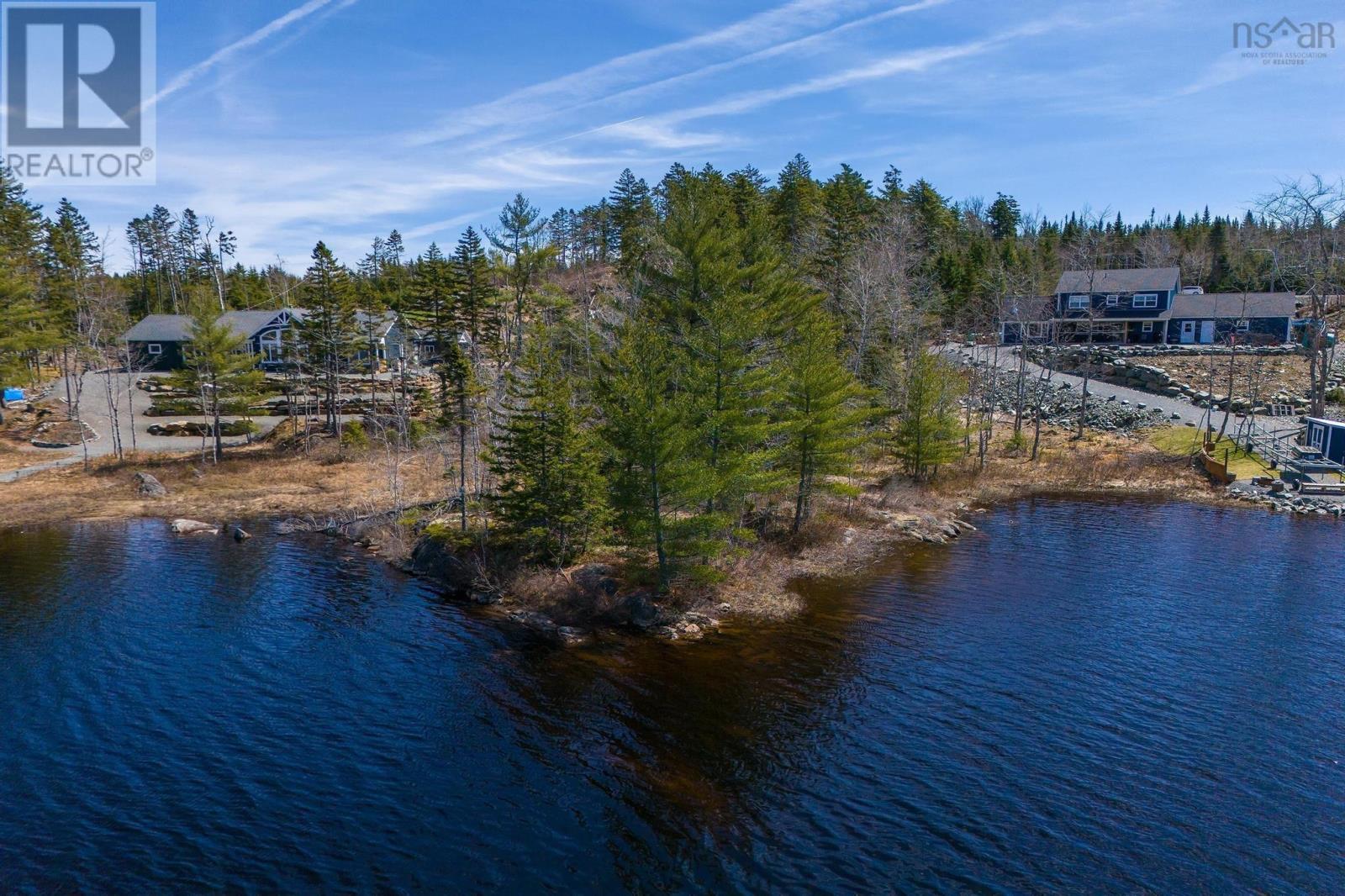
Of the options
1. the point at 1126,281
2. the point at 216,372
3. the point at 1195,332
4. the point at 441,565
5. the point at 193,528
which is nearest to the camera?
the point at 441,565

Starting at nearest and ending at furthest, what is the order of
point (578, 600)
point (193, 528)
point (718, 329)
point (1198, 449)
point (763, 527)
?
point (578, 600)
point (718, 329)
point (763, 527)
point (193, 528)
point (1198, 449)

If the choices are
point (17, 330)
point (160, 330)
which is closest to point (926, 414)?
point (17, 330)

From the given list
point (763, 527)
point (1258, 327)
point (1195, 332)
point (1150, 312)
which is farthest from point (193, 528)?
point (1258, 327)

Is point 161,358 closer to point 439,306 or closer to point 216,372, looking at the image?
point 216,372

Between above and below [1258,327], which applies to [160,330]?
below

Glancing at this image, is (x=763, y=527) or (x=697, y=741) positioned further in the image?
(x=763, y=527)

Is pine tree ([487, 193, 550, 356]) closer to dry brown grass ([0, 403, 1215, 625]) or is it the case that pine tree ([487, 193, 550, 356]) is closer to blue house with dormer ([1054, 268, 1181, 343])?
dry brown grass ([0, 403, 1215, 625])

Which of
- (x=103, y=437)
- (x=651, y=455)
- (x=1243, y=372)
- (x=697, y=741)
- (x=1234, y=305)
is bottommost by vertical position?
(x=697, y=741)
